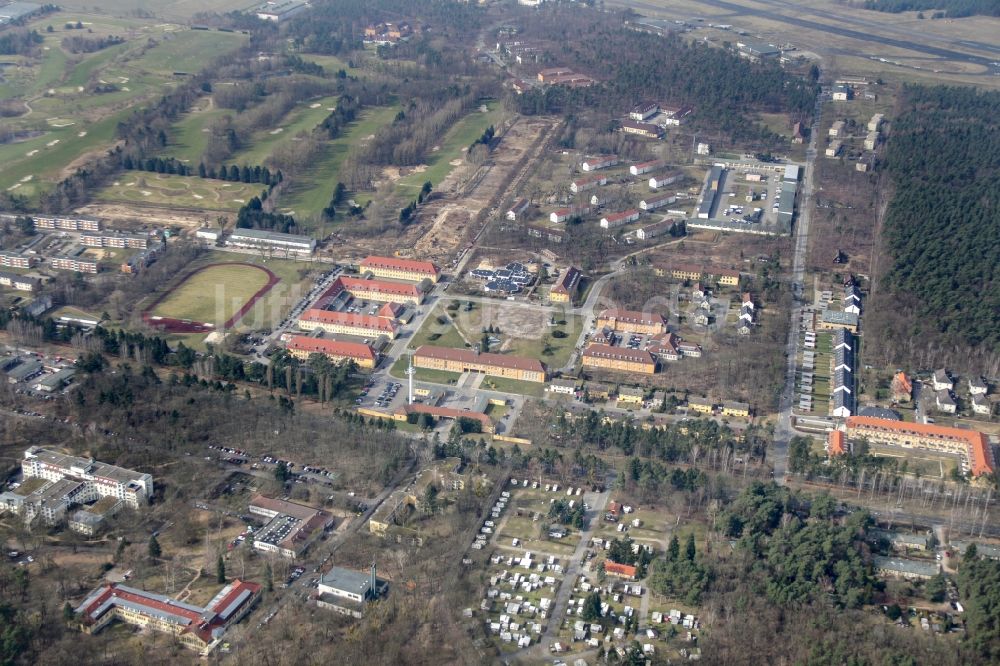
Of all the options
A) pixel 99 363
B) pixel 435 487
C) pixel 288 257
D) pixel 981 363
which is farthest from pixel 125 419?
pixel 981 363

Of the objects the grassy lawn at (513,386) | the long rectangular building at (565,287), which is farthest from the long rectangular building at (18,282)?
the long rectangular building at (565,287)

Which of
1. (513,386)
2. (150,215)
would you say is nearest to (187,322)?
(150,215)

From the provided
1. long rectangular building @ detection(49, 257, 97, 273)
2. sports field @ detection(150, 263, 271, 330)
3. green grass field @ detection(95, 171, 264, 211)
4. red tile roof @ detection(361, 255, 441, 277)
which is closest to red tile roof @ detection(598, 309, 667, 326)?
red tile roof @ detection(361, 255, 441, 277)

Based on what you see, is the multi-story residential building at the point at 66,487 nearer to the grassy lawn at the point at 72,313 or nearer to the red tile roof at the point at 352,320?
the grassy lawn at the point at 72,313

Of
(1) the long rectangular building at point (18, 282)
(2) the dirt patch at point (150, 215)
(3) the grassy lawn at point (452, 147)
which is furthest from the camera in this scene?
(3) the grassy lawn at point (452, 147)

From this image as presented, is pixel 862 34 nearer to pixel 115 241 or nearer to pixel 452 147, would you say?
pixel 452 147

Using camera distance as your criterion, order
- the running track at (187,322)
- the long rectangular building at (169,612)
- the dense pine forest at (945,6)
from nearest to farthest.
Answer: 1. the long rectangular building at (169,612)
2. the running track at (187,322)
3. the dense pine forest at (945,6)
